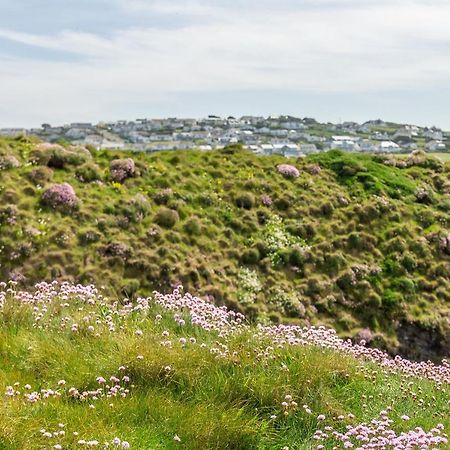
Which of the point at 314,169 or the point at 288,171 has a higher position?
the point at 314,169

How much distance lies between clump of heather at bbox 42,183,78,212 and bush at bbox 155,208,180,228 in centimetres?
359

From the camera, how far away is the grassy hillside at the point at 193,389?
7.57m

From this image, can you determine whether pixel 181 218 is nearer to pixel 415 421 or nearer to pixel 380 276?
pixel 380 276

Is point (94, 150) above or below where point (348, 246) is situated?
above

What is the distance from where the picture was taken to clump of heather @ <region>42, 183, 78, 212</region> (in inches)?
964

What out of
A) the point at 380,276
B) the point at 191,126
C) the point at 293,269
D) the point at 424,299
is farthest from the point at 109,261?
the point at 191,126

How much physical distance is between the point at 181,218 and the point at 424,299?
1133 centimetres

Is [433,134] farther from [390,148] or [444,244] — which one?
[444,244]

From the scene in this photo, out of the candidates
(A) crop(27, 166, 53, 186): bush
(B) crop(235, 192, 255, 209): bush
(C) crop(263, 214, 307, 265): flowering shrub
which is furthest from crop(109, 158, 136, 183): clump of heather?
(C) crop(263, 214, 307, 265): flowering shrub

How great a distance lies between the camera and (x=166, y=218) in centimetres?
2594

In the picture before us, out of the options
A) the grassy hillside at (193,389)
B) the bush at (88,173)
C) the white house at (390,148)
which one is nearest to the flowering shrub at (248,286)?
the bush at (88,173)

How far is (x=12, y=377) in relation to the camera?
29.4 feet

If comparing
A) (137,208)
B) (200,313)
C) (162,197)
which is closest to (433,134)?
(162,197)

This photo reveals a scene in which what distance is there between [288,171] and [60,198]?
13.5m
